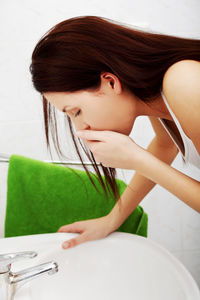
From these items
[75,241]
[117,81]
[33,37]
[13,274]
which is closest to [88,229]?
[75,241]

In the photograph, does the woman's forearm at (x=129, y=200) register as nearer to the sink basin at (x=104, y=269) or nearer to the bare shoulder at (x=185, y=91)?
the sink basin at (x=104, y=269)

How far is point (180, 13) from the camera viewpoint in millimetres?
1062

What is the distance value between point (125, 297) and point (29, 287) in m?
0.21

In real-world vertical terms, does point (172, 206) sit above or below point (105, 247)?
below

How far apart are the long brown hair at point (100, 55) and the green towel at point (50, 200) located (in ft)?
0.86

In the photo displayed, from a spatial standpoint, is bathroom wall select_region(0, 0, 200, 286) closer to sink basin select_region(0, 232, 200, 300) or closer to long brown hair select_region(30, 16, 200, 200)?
sink basin select_region(0, 232, 200, 300)

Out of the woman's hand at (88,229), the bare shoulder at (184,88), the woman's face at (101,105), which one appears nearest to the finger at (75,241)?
the woman's hand at (88,229)

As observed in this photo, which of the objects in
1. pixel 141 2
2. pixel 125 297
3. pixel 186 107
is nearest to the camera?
pixel 186 107

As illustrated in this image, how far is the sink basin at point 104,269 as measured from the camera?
0.59m

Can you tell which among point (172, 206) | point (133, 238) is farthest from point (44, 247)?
point (172, 206)

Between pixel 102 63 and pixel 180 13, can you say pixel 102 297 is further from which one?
pixel 180 13

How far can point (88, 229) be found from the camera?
72 centimetres

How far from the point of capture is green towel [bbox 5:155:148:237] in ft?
2.49

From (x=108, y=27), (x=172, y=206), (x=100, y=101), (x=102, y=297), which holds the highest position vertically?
(x=108, y=27)
